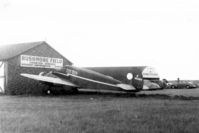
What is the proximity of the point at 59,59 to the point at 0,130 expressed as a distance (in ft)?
74.8

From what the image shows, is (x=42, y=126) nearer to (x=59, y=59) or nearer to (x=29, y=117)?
(x=29, y=117)

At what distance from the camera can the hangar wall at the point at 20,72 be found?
84.8ft

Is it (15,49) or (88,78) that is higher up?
(15,49)

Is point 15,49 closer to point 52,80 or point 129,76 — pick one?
point 52,80

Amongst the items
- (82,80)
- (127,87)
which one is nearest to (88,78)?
(82,80)

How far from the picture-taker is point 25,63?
2688cm

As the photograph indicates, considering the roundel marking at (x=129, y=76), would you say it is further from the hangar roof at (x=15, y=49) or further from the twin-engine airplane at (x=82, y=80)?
the hangar roof at (x=15, y=49)

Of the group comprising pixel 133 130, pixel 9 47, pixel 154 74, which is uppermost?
pixel 9 47

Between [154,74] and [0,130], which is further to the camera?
[154,74]

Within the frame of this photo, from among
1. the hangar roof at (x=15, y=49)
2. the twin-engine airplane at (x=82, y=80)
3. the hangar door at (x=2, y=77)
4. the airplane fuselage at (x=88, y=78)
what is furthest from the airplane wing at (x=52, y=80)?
the hangar roof at (x=15, y=49)

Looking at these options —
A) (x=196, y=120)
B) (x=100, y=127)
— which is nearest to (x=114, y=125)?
(x=100, y=127)

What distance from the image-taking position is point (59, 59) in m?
29.8

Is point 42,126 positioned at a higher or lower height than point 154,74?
lower

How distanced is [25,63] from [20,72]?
878 mm
